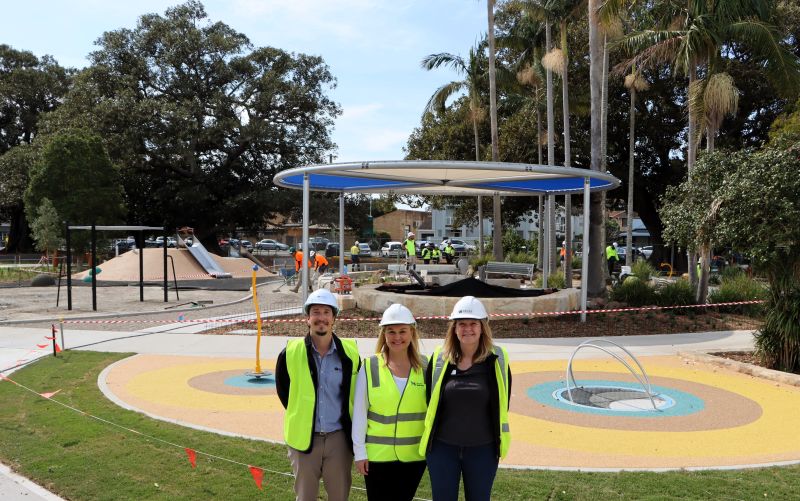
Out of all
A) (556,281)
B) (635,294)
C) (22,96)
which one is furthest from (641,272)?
(22,96)

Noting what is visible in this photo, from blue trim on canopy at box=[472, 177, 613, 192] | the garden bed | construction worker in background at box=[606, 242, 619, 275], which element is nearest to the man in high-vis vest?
the garden bed

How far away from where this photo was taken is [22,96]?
5684cm

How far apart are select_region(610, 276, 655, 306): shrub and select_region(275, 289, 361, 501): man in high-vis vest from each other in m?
14.7

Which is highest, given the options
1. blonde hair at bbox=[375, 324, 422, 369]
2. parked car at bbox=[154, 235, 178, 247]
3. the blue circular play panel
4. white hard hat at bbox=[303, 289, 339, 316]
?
parked car at bbox=[154, 235, 178, 247]

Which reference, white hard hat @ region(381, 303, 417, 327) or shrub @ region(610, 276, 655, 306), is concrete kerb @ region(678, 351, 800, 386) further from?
white hard hat @ region(381, 303, 417, 327)

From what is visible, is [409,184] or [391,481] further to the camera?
[409,184]

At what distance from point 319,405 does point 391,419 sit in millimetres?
416

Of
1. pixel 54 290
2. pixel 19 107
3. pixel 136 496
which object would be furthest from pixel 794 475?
pixel 19 107

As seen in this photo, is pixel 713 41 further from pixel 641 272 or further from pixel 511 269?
pixel 641 272

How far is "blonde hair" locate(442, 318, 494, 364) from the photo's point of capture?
12.0 ft

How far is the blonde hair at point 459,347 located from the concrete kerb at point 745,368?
768cm

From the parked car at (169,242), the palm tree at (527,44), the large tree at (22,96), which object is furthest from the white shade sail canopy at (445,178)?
the large tree at (22,96)

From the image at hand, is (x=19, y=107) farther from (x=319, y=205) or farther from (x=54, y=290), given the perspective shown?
(x=54, y=290)

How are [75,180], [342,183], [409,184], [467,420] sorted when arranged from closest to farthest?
1. [467,420]
2. [342,183]
3. [409,184]
4. [75,180]
